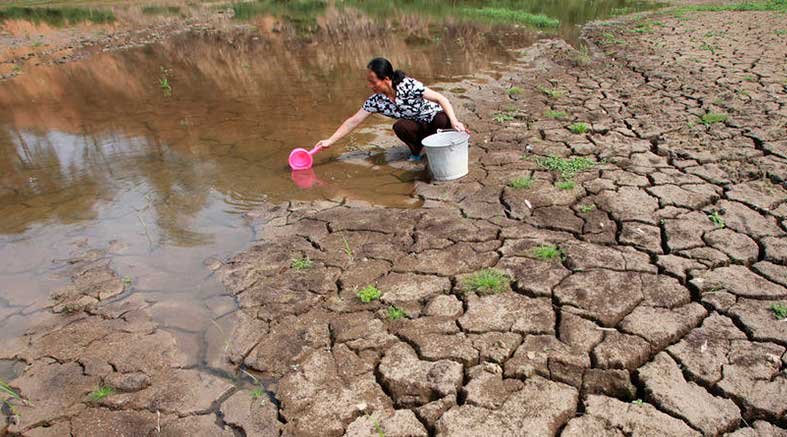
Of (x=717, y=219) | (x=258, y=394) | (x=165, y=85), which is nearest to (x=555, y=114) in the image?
(x=717, y=219)

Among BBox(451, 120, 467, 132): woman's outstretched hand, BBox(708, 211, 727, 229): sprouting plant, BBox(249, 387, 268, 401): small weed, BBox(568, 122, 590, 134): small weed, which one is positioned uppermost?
BBox(451, 120, 467, 132): woman's outstretched hand

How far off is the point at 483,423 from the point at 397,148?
3523 millimetres

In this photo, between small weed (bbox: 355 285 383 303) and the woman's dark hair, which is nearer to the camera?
small weed (bbox: 355 285 383 303)

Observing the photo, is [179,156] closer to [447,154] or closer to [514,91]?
[447,154]

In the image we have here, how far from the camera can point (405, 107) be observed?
458 centimetres

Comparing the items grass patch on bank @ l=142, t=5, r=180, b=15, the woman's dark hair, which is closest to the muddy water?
the woman's dark hair

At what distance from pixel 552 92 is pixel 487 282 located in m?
4.40

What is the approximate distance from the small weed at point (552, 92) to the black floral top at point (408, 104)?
2.28 meters

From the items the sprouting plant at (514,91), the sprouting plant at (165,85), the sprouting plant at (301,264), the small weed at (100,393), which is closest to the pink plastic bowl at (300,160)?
the sprouting plant at (301,264)

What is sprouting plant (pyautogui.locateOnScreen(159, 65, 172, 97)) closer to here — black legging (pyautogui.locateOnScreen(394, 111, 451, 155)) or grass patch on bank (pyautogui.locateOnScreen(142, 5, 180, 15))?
black legging (pyautogui.locateOnScreen(394, 111, 451, 155))

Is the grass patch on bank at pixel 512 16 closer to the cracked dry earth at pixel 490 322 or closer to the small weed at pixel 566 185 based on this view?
the cracked dry earth at pixel 490 322

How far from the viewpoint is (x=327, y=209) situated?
400 cm

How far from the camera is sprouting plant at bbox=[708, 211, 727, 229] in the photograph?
10.6 ft

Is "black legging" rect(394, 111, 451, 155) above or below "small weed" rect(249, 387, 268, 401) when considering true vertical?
above
